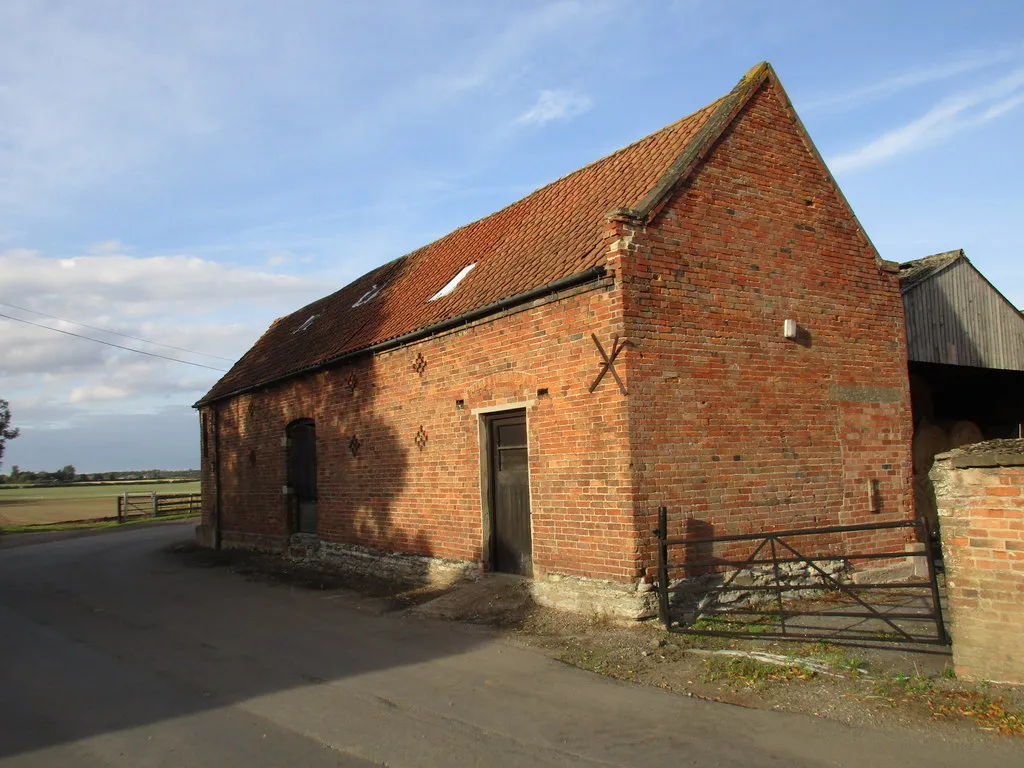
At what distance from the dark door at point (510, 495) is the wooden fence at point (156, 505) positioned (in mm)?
27540

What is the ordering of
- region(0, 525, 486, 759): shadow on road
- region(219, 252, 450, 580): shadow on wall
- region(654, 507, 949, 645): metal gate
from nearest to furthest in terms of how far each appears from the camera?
1. region(0, 525, 486, 759): shadow on road
2. region(654, 507, 949, 645): metal gate
3. region(219, 252, 450, 580): shadow on wall

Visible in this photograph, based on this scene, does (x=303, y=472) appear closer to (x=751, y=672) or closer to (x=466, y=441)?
(x=466, y=441)

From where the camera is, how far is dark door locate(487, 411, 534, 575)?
32.4 feet

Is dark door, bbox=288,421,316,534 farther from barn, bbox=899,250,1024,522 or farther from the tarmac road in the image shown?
barn, bbox=899,250,1024,522

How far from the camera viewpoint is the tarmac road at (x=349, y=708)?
4883 mm

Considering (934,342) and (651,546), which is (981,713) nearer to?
(651,546)

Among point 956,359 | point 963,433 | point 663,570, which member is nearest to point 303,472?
point 663,570

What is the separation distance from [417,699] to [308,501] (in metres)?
10.3

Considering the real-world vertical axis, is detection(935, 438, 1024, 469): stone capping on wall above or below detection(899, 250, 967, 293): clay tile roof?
below

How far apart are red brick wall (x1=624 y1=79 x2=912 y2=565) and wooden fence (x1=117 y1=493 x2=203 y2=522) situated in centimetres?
3029

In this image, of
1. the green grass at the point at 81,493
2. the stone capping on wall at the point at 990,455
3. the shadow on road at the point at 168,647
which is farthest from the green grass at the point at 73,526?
the stone capping on wall at the point at 990,455

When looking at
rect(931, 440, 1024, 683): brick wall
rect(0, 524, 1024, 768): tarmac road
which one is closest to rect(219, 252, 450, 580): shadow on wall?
rect(0, 524, 1024, 768): tarmac road

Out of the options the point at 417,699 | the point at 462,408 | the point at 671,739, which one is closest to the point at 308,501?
the point at 462,408

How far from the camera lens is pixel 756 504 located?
29.6ft
